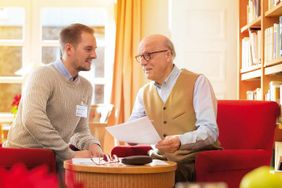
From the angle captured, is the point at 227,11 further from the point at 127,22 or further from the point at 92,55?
the point at 92,55

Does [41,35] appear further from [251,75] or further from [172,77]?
[172,77]

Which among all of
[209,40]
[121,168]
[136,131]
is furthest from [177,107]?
[209,40]

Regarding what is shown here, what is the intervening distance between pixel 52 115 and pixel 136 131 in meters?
0.59

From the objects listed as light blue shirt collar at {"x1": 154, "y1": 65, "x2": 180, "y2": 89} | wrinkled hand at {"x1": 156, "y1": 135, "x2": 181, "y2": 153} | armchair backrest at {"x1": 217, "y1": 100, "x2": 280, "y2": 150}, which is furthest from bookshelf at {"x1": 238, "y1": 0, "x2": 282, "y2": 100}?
wrinkled hand at {"x1": 156, "y1": 135, "x2": 181, "y2": 153}

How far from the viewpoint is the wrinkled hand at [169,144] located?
2.39 m

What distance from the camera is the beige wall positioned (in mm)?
5938

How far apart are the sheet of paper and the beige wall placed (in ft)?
12.1

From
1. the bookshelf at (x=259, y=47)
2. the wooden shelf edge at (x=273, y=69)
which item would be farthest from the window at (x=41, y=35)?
the wooden shelf edge at (x=273, y=69)

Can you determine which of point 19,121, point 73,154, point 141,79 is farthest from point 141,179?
point 141,79

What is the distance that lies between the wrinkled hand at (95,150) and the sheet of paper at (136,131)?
0.26 meters

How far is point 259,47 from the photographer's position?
4477 mm

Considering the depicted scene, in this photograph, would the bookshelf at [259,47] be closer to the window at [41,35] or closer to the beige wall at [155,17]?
the beige wall at [155,17]

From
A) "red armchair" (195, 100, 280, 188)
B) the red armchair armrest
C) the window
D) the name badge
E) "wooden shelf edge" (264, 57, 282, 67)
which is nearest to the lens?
the red armchair armrest

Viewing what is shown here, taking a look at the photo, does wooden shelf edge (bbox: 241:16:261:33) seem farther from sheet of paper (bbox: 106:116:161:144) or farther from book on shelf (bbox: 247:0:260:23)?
sheet of paper (bbox: 106:116:161:144)
